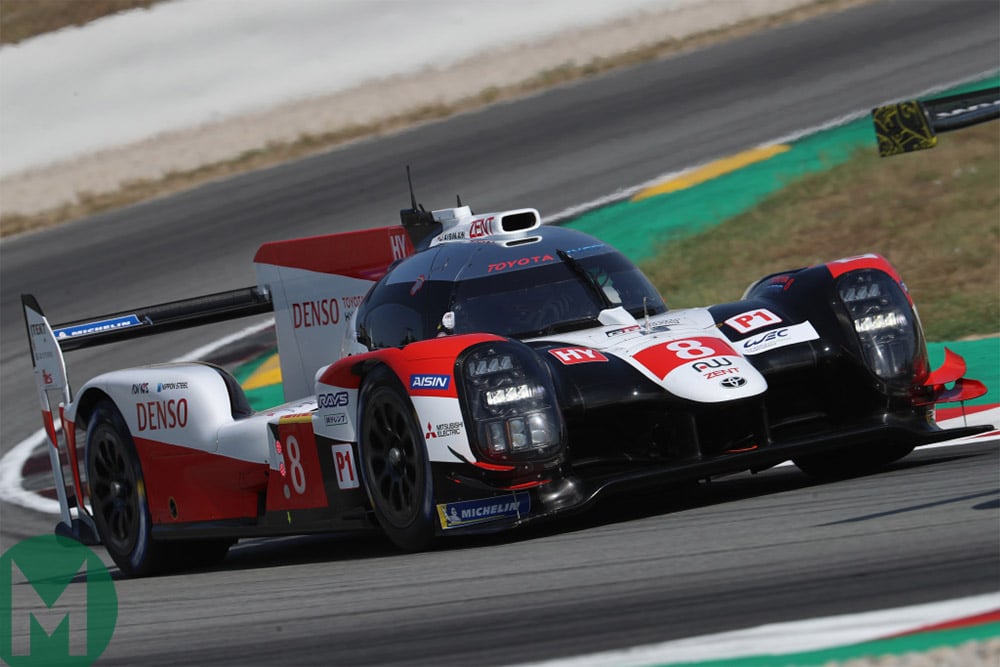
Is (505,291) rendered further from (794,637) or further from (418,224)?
(794,637)

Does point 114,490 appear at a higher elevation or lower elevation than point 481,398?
lower

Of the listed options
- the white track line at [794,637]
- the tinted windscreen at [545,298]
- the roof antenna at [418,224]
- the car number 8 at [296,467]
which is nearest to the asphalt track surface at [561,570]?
the white track line at [794,637]

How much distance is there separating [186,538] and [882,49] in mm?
13967

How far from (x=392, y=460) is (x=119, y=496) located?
2418 millimetres

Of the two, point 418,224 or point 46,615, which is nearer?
point 46,615

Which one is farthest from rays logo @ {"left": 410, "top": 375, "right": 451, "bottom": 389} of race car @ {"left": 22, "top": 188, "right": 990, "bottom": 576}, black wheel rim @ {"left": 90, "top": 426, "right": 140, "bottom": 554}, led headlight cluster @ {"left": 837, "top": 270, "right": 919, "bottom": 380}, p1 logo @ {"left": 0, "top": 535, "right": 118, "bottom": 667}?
black wheel rim @ {"left": 90, "top": 426, "right": 140, "bottom": 554}

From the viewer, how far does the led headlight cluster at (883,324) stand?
6324 mm

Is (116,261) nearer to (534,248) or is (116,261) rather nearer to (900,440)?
(534,248)

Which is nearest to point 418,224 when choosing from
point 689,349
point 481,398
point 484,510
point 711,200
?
point 689,349

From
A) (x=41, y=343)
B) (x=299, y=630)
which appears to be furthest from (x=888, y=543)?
(x=41, y=343)

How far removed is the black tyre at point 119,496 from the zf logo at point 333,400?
165cm

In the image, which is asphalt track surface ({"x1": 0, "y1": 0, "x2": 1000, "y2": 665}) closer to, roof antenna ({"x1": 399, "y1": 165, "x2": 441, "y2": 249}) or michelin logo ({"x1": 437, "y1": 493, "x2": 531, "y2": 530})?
michelin logo ({"x1": 437, "y1": 493, "x2": 531, "y2": 530})

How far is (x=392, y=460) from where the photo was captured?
6.09 metres

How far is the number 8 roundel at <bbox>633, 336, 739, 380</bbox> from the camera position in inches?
236
